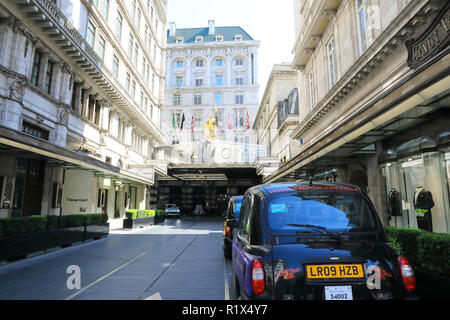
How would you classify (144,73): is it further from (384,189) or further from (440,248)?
(440,248)

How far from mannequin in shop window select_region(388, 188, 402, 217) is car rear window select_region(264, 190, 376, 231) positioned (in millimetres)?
7828

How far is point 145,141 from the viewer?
3478cm

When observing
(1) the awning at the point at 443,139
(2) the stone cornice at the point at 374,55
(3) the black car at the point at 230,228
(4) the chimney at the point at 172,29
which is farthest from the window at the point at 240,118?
(1) the awning at the point at 443,139

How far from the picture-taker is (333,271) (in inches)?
107

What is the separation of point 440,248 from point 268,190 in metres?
3.42

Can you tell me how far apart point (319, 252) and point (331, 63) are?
1732cm

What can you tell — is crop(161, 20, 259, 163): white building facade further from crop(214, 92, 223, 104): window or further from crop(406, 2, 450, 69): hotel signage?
crop(406, 2, 450, 69): hotel signage

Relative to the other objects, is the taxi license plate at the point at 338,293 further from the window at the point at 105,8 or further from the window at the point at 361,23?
the window at the point at 105,8

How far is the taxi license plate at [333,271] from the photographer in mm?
2707

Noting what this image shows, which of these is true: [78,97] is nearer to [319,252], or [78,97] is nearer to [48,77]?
[48,77]

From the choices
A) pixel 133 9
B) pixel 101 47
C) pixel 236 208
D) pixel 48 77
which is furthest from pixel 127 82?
pixel 236 208
